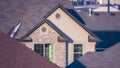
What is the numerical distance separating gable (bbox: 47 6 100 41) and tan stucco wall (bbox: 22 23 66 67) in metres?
1.22

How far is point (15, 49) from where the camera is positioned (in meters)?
22.0

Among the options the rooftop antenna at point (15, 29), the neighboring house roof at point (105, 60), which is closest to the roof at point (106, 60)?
the neighboring house roof at point (105, 60)

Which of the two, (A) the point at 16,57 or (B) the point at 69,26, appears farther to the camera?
(B) the point at 69,26

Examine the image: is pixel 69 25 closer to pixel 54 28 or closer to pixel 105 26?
pixel 54 28

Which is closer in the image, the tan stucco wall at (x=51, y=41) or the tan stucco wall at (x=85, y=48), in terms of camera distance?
the tan stucco wall at (x=51, y=41)

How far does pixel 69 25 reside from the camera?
120 feet

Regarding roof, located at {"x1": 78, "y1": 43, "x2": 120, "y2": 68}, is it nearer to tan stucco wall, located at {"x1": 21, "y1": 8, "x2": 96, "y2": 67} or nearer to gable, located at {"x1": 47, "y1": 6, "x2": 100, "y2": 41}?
tan stucco wall, located at {"x1": 21, "y1": 8, "x2": 96, "y2": 67}

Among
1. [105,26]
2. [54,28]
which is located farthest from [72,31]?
[105,26]

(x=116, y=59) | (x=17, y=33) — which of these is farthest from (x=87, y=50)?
(x=116, y=59)

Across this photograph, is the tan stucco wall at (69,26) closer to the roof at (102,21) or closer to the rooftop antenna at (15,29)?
the rooftop antenna at (15,29)

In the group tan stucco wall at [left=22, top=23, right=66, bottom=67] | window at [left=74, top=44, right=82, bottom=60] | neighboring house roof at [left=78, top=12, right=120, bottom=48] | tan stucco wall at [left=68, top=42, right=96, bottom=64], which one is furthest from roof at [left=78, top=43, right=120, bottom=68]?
neighboring house roof at [left=78, top=12, right=120, bottom=48]

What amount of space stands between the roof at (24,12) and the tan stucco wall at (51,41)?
0.64 m

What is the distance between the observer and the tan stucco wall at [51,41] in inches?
1387

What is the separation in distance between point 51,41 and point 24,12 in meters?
3.66
